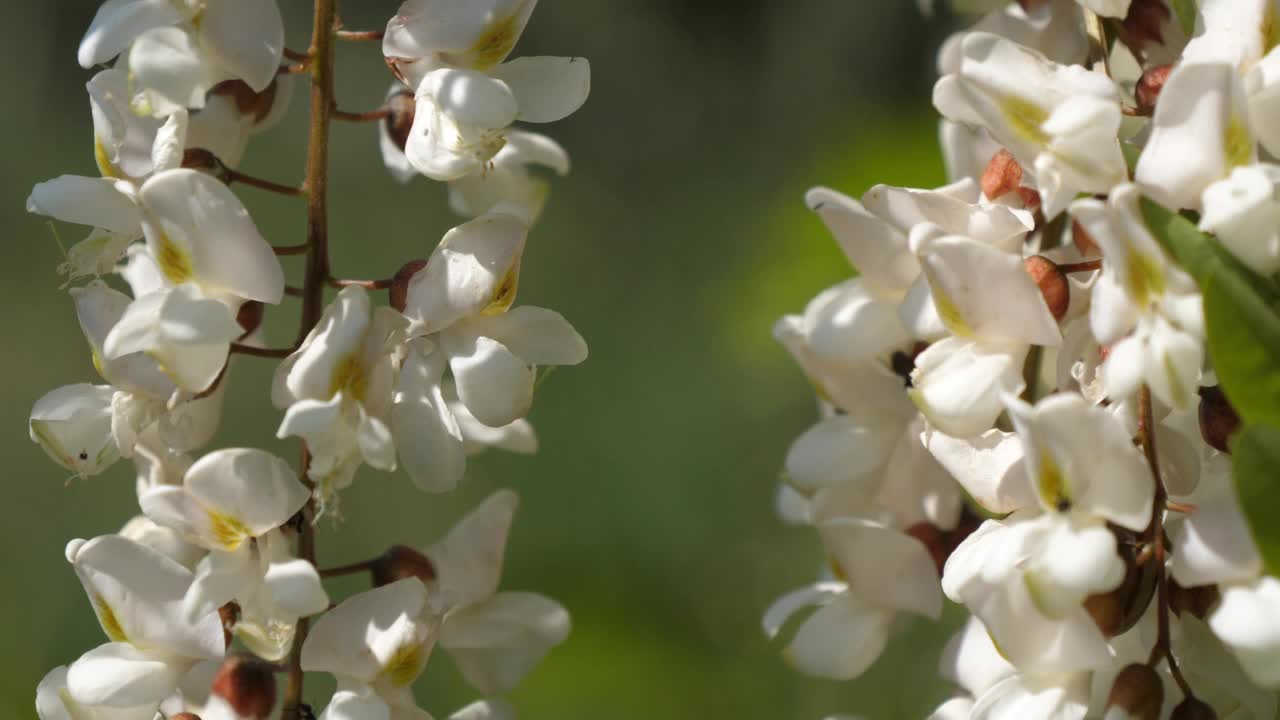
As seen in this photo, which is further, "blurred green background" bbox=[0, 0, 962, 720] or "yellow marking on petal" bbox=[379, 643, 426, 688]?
"blurred green background" bbox=[0, 0, 962, 720]

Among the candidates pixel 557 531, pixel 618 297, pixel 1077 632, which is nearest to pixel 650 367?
pixel 618 297

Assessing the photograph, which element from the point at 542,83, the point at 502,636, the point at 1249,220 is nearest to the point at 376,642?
the point at 502,636

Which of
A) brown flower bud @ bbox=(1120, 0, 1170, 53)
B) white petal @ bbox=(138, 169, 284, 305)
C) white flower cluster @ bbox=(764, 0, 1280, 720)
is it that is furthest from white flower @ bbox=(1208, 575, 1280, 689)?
white petal @ bbox=(138, 169, 284, 305)

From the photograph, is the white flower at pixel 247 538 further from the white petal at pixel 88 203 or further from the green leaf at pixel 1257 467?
the green leaf at pixel 1257 467

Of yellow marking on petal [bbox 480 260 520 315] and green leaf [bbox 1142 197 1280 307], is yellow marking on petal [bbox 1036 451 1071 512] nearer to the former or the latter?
green leaf [bbox 1142 197 1280 307]

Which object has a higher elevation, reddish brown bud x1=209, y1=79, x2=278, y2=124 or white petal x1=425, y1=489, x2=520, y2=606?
reddish brown bud x1=209, y1=79, x2=278, y2=124

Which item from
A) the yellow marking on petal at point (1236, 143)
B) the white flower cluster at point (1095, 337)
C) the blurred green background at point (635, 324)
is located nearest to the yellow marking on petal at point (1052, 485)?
the white flower cluster at point (1095, 337)

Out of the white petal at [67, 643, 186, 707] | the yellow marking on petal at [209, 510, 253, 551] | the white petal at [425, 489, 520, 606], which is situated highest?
Answer: the yellow marking on petal at [209, 510, 253, 551]
